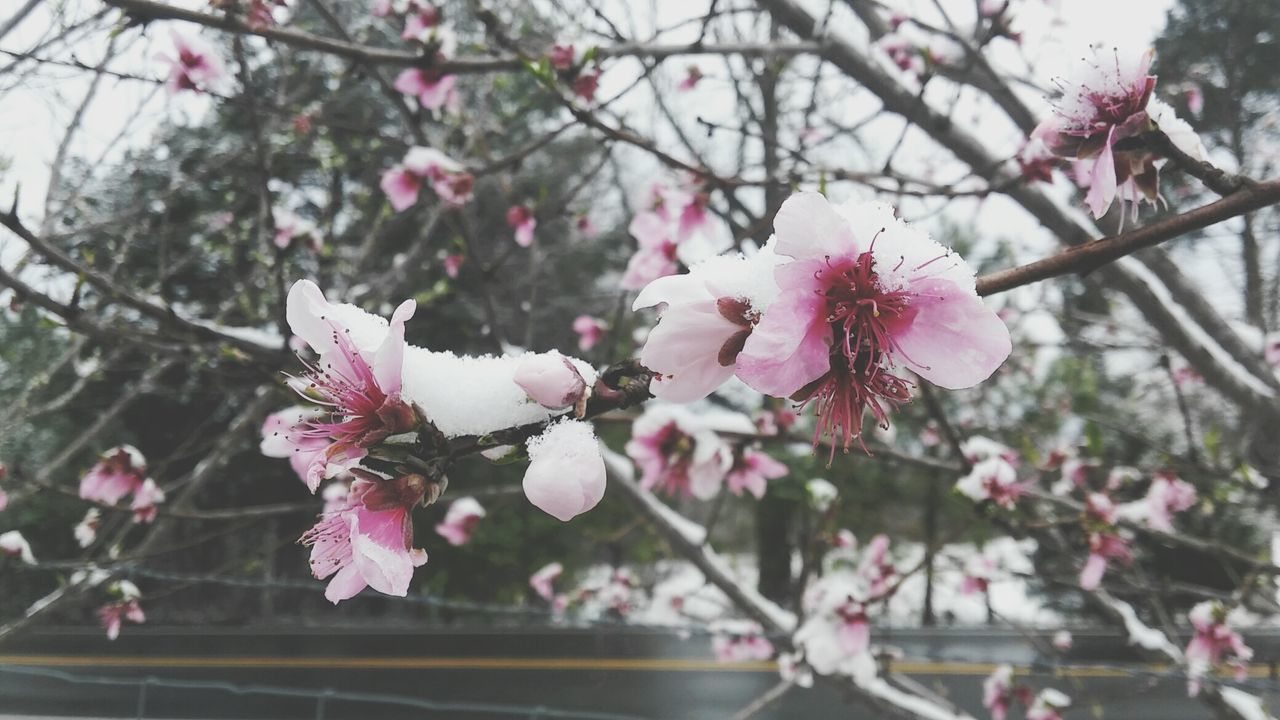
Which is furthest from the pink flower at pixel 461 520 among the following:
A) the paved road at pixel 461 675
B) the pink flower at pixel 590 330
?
the paved road at pixel 461 675

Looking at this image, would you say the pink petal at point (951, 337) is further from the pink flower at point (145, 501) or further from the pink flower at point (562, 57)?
the pink flower at point (145, 501)

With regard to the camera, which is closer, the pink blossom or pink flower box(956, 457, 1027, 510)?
pink flower box(956, 457, 1027, 510)

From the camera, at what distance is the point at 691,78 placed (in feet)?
9.06

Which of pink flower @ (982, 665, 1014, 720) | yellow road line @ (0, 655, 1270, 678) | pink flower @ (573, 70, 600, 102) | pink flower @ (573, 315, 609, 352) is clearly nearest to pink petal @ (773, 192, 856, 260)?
pink flower @ (573, 70, 600, 102)

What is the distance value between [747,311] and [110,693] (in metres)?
8.49

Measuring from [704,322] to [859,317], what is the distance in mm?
139

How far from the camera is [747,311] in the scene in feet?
1.82

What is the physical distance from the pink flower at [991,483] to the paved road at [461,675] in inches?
152

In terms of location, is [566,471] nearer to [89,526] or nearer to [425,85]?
[425,85]

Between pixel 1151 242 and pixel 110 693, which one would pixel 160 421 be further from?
pixel 1151 242

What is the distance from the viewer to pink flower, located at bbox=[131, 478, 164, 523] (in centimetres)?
202

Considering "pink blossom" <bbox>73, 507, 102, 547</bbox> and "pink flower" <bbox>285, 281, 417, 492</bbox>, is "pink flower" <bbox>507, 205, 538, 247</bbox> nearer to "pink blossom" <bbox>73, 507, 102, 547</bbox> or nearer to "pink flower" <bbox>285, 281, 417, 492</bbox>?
"pink blossom" <bbox>73, 507, 102, 547</bbox>

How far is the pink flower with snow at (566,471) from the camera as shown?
1.73ft

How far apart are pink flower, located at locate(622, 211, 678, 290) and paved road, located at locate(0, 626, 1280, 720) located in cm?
382
